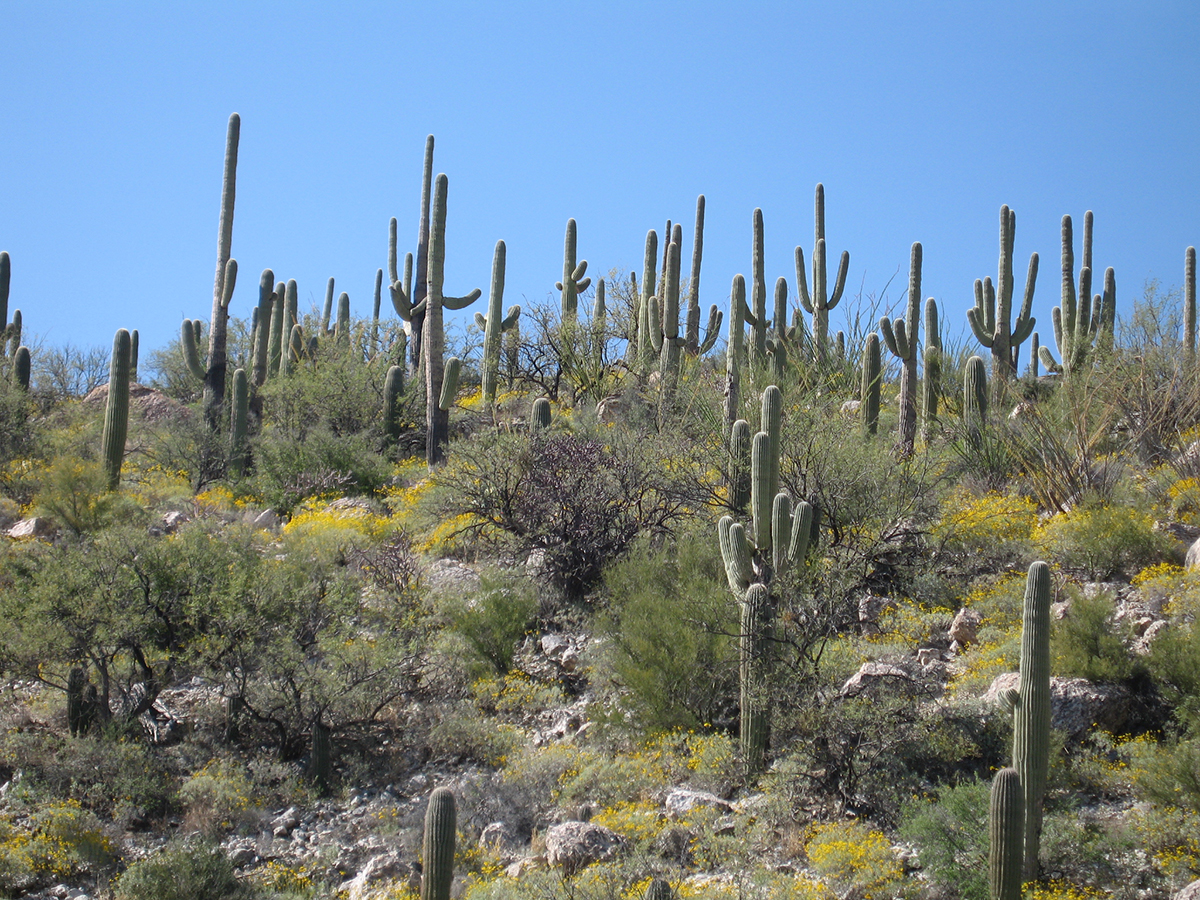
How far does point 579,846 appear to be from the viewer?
24.8 feet

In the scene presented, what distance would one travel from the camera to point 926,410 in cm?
1627

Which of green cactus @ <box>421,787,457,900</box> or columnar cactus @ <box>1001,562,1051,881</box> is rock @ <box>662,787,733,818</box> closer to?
green cactus @ <box>421,787,457,900</box>

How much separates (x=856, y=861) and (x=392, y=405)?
47.8ft

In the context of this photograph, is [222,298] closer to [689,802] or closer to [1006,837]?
[689,802]

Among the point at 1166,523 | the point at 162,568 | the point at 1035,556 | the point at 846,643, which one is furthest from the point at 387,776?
the point at 1166,523

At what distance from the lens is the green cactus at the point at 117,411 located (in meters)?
16.5

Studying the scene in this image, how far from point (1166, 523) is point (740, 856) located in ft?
24.5

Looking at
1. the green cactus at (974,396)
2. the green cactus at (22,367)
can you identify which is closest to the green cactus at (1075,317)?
the green cactus at (974,396)

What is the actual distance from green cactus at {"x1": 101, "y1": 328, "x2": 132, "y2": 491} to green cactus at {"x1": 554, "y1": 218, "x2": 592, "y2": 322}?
816 cm

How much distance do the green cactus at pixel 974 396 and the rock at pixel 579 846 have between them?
931cm

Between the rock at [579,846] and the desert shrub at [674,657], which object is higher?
the desert shrub at [674,657]

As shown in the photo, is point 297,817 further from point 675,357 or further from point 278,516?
point 675,357

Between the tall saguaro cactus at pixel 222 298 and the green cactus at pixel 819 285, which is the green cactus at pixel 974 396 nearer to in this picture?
the green cactus at pixel 819 285

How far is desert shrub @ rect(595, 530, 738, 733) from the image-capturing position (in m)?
9.64
